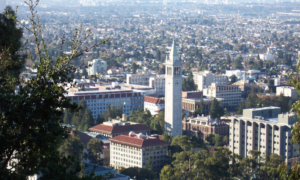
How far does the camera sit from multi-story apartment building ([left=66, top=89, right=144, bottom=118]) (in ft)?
153

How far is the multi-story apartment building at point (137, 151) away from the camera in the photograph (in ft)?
93.2

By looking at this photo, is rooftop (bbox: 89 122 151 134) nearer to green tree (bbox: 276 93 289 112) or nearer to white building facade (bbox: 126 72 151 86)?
green tree (bbox: 276 93 289 112)

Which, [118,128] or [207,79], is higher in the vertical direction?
[118,128]

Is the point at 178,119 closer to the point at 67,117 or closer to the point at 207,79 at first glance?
the point at 67,117

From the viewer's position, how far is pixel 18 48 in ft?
31.9

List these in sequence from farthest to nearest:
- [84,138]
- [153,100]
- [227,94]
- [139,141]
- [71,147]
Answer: [227,94] < [153,100] < [84,138] < [139,141] < [71,147]

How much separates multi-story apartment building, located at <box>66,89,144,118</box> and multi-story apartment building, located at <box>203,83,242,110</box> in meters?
6.41

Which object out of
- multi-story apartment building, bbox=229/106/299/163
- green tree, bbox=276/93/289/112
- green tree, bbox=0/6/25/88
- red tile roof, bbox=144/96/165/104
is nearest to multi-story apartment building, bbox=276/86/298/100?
green tree, bbox=276/93/289/112

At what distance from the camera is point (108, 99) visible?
47688 mm

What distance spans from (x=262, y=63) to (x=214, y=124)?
46.1 meters

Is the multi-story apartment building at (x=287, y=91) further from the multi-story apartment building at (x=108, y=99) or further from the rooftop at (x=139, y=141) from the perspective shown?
the rooftop at (x=139, y=141)

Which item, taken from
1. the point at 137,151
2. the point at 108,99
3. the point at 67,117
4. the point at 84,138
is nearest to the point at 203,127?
the point at 67,117

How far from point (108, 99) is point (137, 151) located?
63.7 feet

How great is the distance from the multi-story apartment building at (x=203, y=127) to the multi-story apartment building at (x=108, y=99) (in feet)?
27.2
